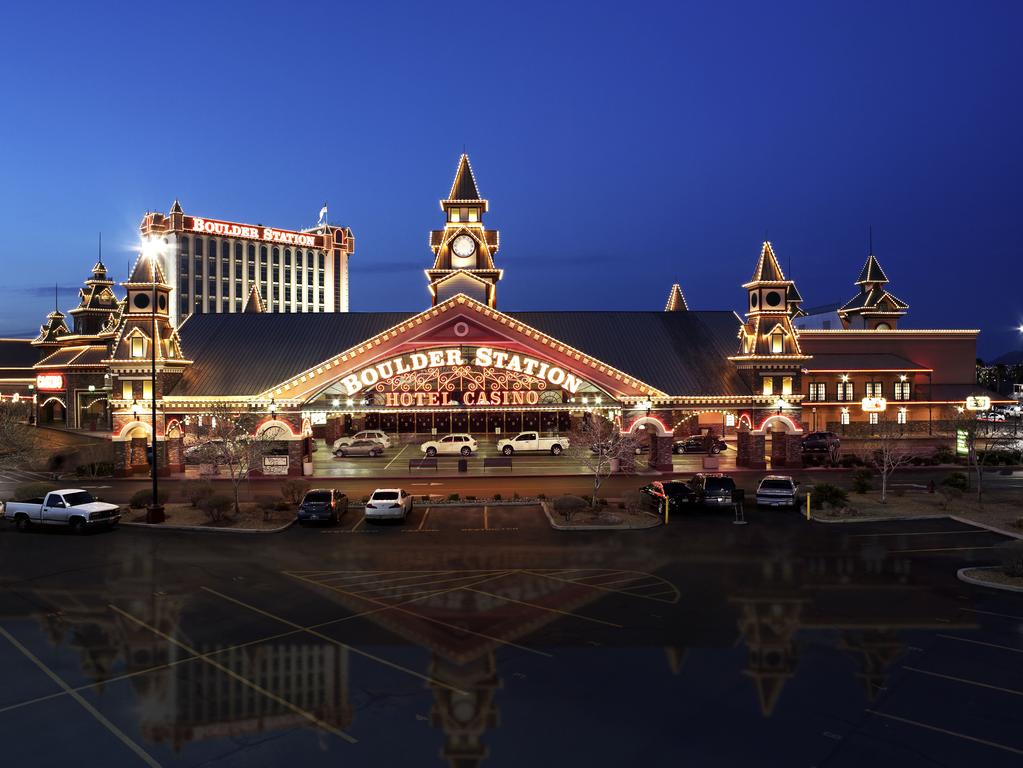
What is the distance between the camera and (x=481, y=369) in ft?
153

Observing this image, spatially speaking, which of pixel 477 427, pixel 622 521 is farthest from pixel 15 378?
pixel 622 521

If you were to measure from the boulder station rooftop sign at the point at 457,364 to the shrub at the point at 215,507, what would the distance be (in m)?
15.8

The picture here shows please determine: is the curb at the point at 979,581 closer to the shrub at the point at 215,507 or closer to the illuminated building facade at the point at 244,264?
the shrub at the point at 215,507

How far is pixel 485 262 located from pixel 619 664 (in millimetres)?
48018

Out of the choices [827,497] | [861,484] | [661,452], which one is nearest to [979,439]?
[861,484]

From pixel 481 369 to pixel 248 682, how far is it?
33423mm

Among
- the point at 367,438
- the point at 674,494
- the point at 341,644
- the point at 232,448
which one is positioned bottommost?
the point at 341,644

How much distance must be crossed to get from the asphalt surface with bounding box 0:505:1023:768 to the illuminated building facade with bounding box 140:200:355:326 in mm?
112237

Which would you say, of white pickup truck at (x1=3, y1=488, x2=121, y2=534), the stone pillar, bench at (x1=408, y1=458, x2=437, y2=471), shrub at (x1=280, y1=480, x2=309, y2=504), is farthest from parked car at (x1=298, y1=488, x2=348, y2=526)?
the stone pillar

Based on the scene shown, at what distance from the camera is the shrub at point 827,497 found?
31772 millimetres

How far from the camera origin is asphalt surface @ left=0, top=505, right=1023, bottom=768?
38.2ft

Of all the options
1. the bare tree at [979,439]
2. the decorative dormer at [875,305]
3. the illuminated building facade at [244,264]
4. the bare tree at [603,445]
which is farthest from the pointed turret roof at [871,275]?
the illuminated building facade at [244,264]

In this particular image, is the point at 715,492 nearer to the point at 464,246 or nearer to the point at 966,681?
the point at 966,681

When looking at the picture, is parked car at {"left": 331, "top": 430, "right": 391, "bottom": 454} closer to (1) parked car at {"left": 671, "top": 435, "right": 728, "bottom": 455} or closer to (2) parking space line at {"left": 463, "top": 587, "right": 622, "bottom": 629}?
(1) parked car at {"left": 671, "top": 435, "right": 728, "bottom": 455}
